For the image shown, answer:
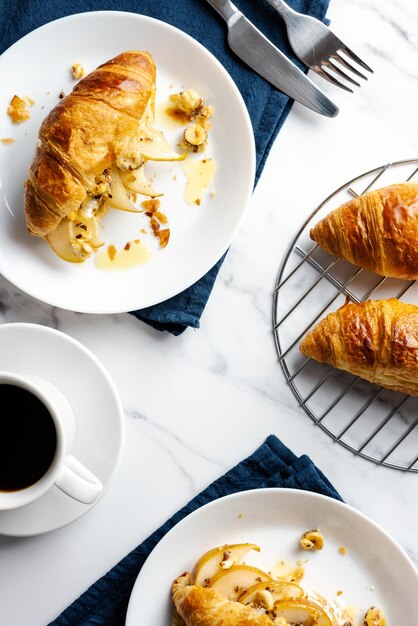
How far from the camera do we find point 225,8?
1911mm

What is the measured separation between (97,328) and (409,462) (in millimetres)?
865

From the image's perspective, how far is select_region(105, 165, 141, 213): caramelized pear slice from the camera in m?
1.84

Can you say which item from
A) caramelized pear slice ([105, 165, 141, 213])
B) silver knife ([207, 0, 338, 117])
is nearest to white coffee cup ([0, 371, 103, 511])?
caramelized pear slice ([105, 165, 141, 213])

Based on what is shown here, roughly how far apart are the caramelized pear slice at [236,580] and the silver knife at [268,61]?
3.75ft

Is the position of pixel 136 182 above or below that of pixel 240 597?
above

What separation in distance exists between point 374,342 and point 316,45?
77 centimetres

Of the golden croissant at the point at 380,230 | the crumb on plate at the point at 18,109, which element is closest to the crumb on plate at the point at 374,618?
the golden croissant at the point at 380,230

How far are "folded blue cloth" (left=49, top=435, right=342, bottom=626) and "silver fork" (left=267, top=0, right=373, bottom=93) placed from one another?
3.14ft

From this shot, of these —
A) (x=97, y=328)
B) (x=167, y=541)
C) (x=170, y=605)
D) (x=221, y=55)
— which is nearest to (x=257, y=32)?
(x=221, y=55)

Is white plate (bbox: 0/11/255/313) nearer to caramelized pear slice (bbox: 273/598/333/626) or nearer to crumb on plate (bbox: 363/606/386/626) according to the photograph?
caramelized pear slice (bbox: 273/598/333/626)

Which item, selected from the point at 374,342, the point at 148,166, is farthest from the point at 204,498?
the point at 148,166

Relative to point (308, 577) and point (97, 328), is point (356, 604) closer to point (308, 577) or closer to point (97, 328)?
point (308, 577)

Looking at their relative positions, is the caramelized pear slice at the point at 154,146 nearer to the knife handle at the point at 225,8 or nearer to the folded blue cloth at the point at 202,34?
the folded blue cloth at the point at 202,34

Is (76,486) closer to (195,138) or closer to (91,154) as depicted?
(91,154)
